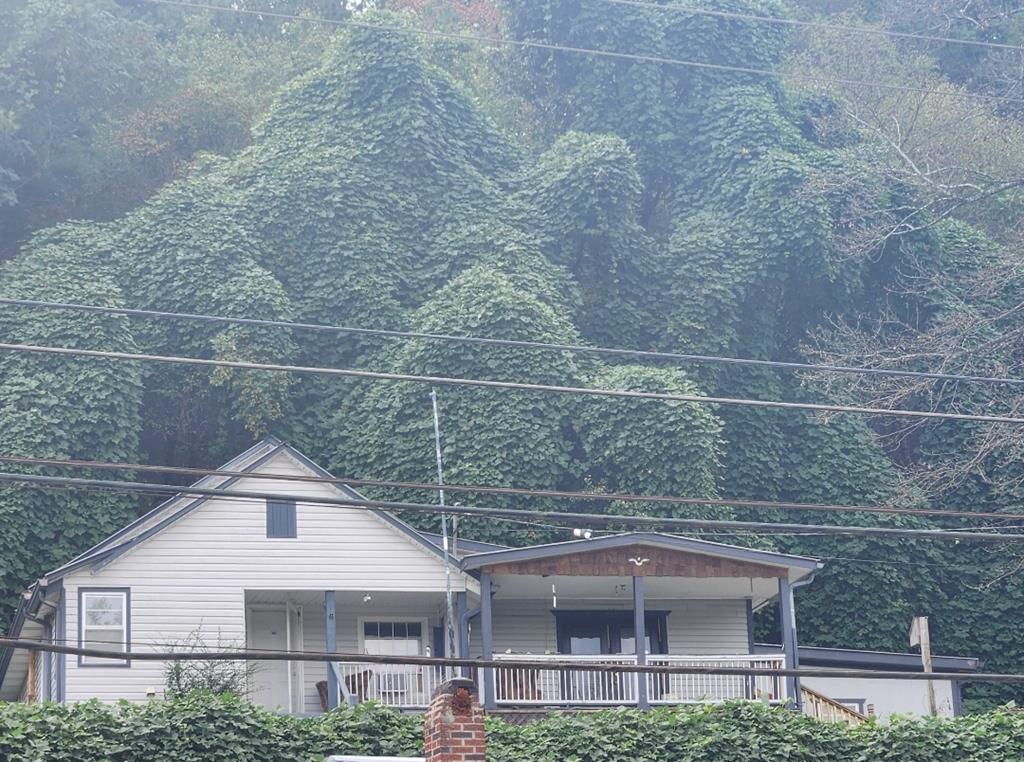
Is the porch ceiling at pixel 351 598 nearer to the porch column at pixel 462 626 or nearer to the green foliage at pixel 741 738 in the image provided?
the porch column at pixel 462 626

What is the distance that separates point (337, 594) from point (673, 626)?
645 centimetres

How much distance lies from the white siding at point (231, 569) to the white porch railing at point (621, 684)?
6.61 ft

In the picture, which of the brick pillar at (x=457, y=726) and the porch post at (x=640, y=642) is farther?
the porch post at (x=640, y=642)

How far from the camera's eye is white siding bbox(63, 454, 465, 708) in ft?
87.5

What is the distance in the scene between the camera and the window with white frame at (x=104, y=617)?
26422mm

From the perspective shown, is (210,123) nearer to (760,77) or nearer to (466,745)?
(760,77)

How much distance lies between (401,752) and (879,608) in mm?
18984

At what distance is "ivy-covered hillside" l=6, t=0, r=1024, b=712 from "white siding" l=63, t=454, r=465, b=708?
645cm

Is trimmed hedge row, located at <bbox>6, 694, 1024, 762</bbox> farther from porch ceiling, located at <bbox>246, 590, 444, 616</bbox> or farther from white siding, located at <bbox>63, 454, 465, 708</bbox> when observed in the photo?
porch ceiling, located at <bbox>246, 590, 444, 616</bbox>

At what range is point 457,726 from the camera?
50.5 feet

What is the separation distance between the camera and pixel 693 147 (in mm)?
47031

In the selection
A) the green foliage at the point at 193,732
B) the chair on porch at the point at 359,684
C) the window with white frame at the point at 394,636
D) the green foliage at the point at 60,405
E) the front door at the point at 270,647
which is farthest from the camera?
the green foliage at the point at 60,405

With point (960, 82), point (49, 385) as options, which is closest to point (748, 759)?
point (49, 385)

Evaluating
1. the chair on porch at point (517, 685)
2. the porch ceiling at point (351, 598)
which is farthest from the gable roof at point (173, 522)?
the chair on porch at point (517, 685)
